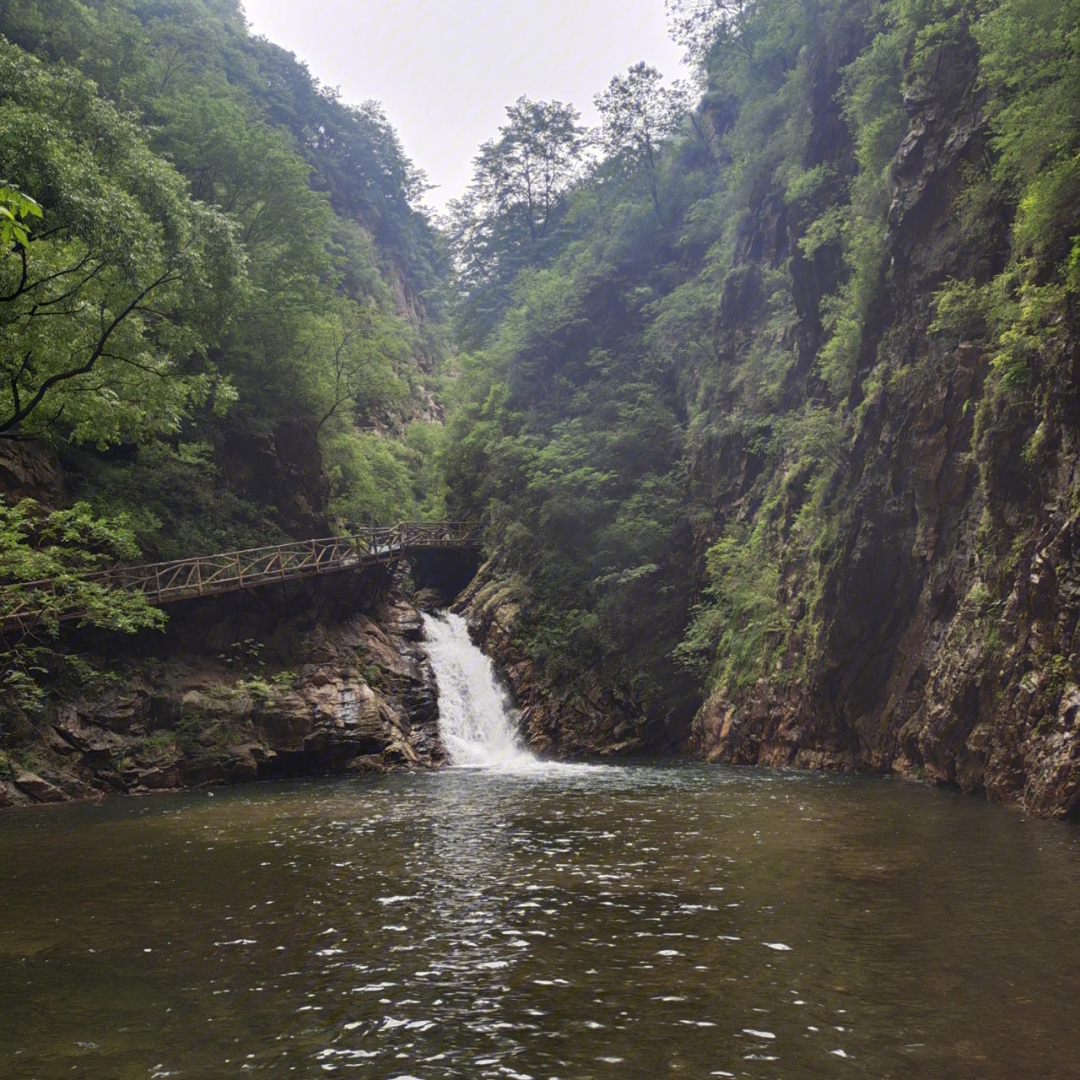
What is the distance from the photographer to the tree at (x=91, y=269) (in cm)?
1466

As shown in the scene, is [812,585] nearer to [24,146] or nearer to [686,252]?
[24,146]

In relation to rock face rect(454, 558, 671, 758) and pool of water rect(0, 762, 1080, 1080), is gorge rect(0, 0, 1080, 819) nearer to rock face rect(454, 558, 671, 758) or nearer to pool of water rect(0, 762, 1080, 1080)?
rock face rect(454, 558, 671, 758)

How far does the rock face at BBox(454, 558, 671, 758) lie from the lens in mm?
25547

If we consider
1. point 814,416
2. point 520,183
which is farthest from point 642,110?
point 814,416

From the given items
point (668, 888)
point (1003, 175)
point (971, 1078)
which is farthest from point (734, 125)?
point (971, 1078)

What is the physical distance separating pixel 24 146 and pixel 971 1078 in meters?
19.4

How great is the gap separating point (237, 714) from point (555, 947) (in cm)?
1669

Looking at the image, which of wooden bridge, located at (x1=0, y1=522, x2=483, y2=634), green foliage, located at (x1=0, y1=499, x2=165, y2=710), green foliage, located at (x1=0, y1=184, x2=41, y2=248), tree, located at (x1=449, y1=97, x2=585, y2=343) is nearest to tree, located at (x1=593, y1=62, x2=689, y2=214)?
tree, located at (x1=449, y1=97, x2=585, y2=343)

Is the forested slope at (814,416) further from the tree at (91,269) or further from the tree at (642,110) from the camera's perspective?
the tree at (91,269)

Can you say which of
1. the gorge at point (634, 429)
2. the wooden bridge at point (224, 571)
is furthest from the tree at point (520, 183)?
the wooden bridge at point (224, 571)

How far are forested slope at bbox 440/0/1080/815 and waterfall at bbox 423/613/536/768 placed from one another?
114 centimetres

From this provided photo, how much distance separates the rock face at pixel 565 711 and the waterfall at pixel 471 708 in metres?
0.51

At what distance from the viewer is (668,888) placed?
8.44m

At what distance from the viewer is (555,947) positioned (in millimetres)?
6762
